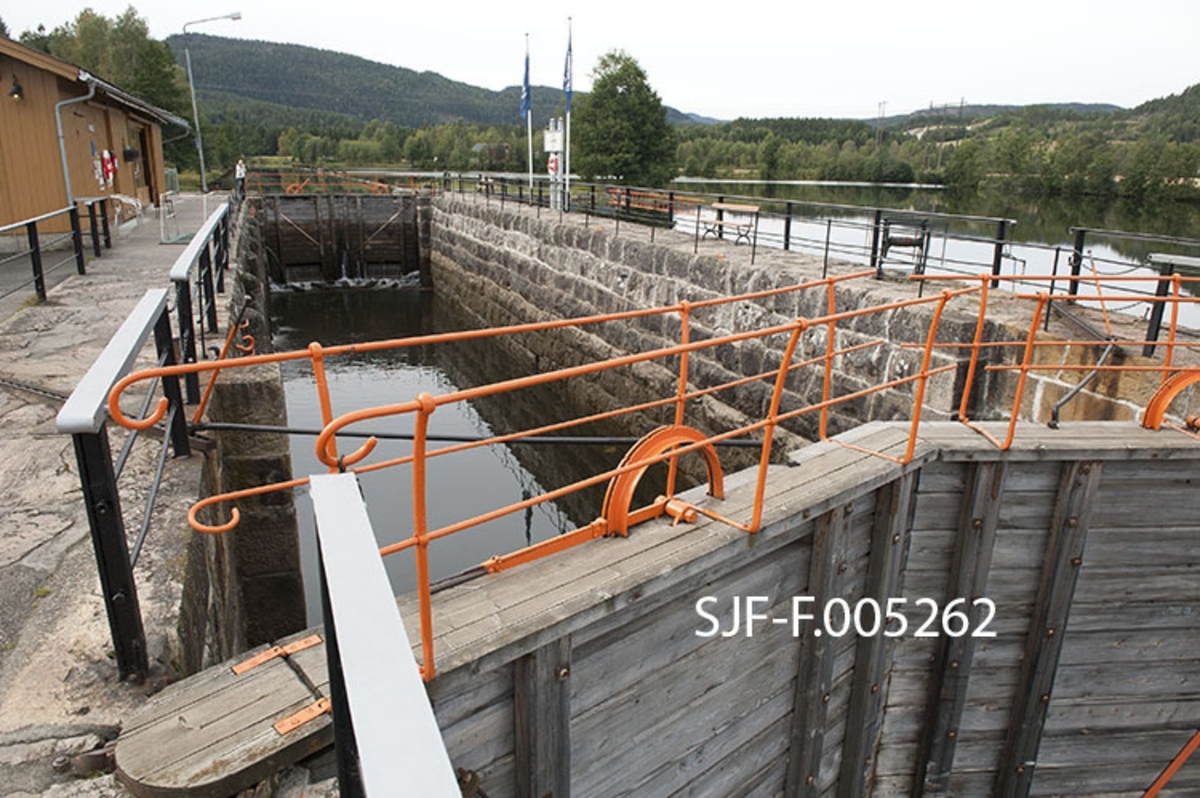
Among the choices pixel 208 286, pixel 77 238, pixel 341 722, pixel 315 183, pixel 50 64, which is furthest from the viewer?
pixel 315 183

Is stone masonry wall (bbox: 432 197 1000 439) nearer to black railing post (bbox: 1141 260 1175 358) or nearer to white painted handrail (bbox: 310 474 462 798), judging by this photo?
black railing post (bbox: 1141 260 1175 358)

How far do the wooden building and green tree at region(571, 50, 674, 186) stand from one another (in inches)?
1590

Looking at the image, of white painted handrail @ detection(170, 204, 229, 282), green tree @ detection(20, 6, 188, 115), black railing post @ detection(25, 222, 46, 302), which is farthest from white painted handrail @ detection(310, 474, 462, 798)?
green tree @ detection(20, 6, 188, 115)

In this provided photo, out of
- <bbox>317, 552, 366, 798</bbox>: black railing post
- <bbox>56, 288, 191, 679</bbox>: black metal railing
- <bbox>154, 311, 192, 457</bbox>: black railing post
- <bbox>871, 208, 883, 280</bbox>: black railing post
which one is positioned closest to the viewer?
<bbox>317, 552, 366, 798</bbox>: black railing post

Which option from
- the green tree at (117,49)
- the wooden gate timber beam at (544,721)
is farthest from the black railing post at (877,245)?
the green tree at (117,49)

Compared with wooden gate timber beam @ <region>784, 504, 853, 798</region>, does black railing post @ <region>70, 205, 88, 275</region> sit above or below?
above

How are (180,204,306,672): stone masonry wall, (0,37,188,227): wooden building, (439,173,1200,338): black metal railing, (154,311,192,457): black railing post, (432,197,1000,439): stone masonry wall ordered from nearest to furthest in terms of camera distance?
(154,311,192,457): black railing post
(180,204,306,672): stone masonry wall
(439,173,1200,338): black metal railing
(432,197,1000,439): stone masonry wall
(0,37,188,227): wooden building

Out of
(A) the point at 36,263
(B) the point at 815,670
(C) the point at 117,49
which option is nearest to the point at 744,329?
(B) the point at 815,670

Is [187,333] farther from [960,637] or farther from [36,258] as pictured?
[36,258]

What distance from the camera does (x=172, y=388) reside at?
4.26m

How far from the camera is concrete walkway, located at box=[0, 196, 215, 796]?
102 inches

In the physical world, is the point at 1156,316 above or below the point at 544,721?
above

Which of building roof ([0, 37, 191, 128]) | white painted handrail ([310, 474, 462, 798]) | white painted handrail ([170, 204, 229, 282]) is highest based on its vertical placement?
building roof ([0, 37, 191, 128])

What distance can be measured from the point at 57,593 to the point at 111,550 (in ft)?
3.25
